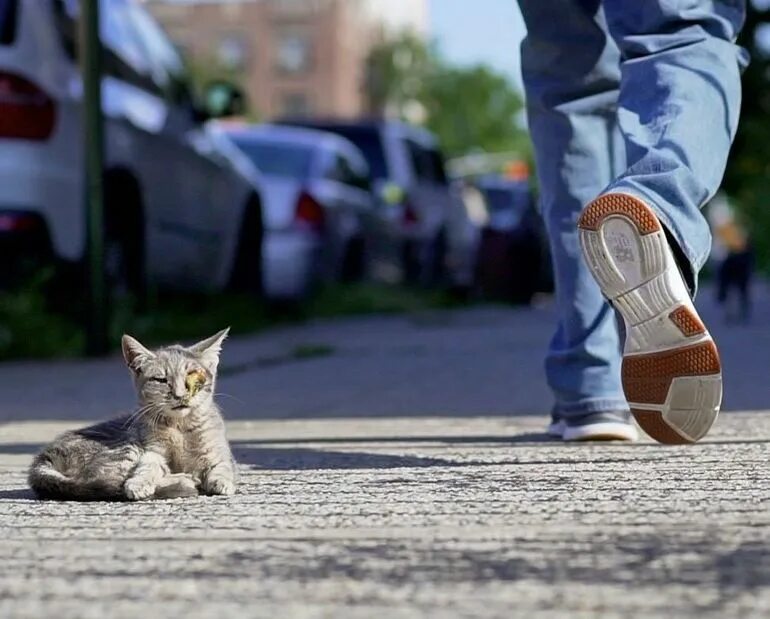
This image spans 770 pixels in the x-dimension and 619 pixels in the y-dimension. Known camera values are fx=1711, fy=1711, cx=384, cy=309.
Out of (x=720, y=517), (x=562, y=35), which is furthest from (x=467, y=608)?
(x=562, y=35)

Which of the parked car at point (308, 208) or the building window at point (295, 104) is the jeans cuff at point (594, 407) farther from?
the building window at point (295, 104)

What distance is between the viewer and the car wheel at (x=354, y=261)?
14.9 metres

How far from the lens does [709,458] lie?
3977 mm

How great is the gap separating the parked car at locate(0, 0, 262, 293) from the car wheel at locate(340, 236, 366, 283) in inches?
122

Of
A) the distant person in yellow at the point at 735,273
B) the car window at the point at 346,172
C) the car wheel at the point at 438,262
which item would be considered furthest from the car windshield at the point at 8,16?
the car wheel at the point at 438,262

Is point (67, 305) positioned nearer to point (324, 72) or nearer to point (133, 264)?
point (133, 264)

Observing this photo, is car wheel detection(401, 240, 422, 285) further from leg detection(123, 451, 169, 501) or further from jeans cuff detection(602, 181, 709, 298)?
leg detection(123, 451, 169, 501)

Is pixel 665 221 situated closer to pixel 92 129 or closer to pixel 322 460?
pixel 322 460

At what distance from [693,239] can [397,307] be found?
11412 mm

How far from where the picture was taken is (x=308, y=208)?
13133 mm

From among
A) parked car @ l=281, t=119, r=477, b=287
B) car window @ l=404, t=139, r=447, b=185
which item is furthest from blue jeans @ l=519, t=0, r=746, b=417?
car window @ l=404, t=139, r=447, b=185

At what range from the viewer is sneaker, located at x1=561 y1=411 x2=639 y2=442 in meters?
4.52

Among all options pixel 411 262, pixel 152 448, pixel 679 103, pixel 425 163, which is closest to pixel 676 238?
pixel 679 103

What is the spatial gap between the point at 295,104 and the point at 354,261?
8471 centimetres
